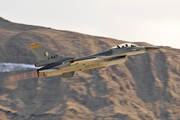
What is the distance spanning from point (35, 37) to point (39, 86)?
1935 cm

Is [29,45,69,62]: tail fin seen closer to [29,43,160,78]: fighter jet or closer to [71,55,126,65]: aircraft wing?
[29,43,160,78]: fighter jet

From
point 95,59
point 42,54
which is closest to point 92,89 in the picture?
point 95,59

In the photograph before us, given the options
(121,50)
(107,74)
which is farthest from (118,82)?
(121,50)

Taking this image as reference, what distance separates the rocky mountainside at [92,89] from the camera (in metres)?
56.5

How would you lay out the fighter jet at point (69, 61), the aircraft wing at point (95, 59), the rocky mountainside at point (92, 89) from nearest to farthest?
the aircraft wing at point (95, 59)
the fighter jet at point (69, 61)
the rocky mountainside at point (92, 89)

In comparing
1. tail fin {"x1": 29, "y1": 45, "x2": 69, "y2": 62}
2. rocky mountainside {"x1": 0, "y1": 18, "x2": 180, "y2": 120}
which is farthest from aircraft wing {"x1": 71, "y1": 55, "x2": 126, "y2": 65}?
rocky mountainside {"x1": 0, "y1": 18, "x2": 180, "y2": 120}

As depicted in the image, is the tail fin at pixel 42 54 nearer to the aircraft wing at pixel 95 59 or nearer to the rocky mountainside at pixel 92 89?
the aircraft wing at pixel 95 59

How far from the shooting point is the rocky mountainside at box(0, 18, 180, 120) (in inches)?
2226

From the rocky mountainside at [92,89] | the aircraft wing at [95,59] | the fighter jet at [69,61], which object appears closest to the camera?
the aircraft wing at [95,59]

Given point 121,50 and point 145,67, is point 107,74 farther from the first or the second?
point 121,50

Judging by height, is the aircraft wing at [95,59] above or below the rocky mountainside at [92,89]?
above

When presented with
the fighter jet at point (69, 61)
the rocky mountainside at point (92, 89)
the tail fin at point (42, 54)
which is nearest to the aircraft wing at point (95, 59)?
the fighter jet at point (69, 61)

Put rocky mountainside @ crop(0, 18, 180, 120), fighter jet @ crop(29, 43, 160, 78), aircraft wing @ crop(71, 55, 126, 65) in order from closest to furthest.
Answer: aircraft wing @ crop(71, 55, 126, 65), fighter jet @ crop(29, 43, 160, 78), rocky mountainside @ crop(0, 18, 180, 120)

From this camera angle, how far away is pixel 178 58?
73.5 metres
